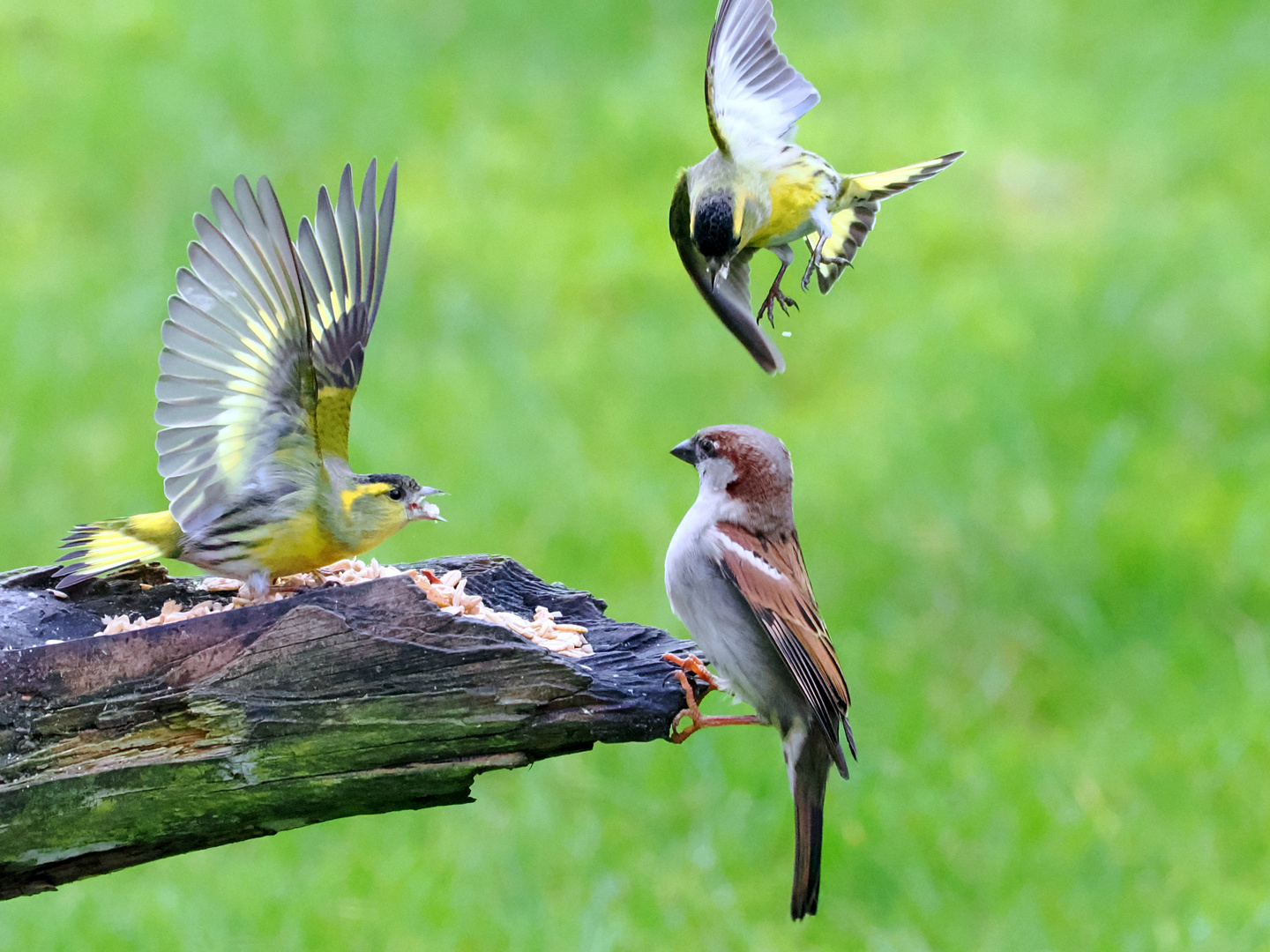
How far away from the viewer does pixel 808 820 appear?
12.8 ft

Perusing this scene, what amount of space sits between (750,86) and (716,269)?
0.46 meters

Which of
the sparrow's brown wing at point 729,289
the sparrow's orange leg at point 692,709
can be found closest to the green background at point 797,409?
the sparrow's orange leg at point 692,709

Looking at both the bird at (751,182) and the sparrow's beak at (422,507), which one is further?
the sparrow's beak at (422,507)

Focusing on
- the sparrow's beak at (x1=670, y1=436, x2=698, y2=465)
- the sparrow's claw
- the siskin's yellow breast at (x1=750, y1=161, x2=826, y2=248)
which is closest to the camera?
the siskin's yellow breast at (x1=750, y1=161, x2=826, y2=248)

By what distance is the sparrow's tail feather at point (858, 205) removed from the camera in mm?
3264

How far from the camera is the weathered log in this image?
3.12m

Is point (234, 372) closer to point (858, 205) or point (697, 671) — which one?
point (697, 671)

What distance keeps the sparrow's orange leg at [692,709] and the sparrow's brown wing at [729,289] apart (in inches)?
29.8

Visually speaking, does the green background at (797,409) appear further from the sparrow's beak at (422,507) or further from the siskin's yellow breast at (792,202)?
the siskin's yellow breast at (792,202)

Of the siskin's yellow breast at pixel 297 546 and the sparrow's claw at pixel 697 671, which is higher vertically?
the siskin's yellow breast at pixel 297 546

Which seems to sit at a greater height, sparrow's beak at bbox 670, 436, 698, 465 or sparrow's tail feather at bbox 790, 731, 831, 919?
sparrow's beak at bbox 670, 436, 698, 465

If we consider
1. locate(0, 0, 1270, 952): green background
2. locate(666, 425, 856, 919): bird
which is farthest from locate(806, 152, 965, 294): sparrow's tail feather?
locate(0, 0, 1270, 952): green background

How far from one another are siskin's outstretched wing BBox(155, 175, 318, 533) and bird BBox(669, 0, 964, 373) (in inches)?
33.5

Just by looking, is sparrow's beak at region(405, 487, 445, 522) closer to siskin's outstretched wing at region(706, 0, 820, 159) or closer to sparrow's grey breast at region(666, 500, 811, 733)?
sparrow's grey breast at region(666, 500, 811, 733)
